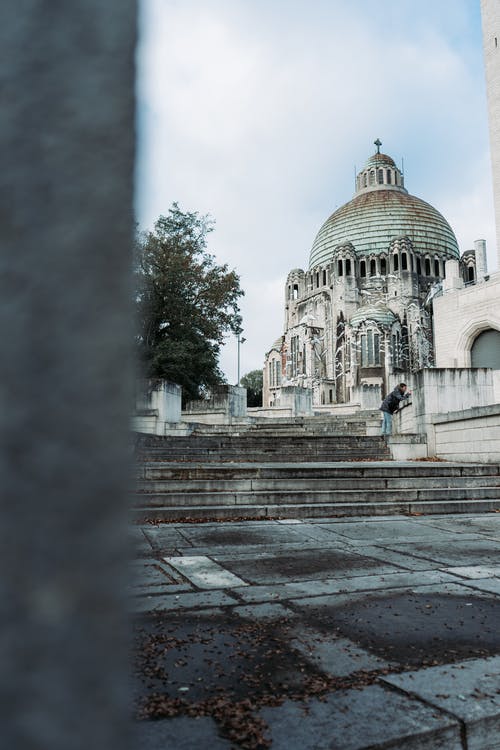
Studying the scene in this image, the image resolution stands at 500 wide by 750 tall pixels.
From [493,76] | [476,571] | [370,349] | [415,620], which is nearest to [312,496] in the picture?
[476,571]

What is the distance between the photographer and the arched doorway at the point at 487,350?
29906mm

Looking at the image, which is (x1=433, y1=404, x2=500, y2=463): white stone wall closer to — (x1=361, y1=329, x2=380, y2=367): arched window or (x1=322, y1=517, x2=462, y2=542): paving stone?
(x1=322, y1=517, x2=462, y2=542): paving stone

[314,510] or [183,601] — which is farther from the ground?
[314,510]

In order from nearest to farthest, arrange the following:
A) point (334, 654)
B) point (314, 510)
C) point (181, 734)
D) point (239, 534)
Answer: point (181, 734) → point (334, 654) → point (239, 534) → point (314, 510)

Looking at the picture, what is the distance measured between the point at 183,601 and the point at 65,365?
2.87 metres

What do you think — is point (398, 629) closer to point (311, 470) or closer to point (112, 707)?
point (112, 707)

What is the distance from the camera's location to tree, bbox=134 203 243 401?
2394cm

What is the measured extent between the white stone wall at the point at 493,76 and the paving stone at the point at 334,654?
28.5 m

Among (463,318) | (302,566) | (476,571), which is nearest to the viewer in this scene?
(476,571)

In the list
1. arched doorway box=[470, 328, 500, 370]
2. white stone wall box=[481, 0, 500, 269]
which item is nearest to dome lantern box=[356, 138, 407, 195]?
white stone wall box=[481, 0, 500, 269]

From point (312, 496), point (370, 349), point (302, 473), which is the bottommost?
Answer: point (312, 496)

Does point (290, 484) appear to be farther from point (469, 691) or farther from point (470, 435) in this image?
point (469, 691)

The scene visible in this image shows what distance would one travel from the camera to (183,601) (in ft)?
9.92

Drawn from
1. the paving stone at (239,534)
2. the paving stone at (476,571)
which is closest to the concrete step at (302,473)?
the paving stone at (239,534)
